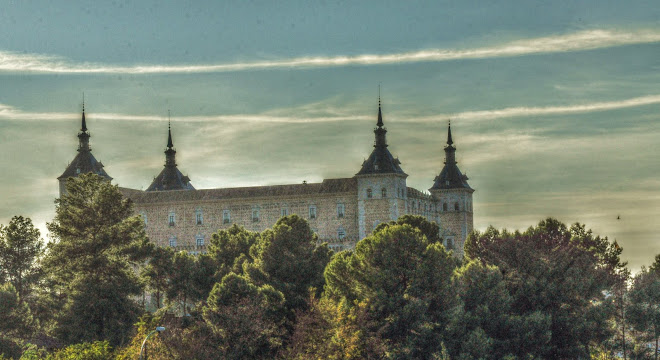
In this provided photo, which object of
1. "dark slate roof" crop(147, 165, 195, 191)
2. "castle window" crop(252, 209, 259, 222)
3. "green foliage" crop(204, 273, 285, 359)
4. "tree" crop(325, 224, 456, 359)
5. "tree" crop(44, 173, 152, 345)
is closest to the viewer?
"tree" crop(325, 224, 456, 359)

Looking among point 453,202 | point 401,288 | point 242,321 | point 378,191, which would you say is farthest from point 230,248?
point 453,202

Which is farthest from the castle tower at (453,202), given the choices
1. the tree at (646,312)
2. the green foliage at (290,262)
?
the green foliage at (290,262)

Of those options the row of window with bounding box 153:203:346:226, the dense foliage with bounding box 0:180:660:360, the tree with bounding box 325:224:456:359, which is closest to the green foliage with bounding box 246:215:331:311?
the dense foliage with bounding box 0:180:660:360

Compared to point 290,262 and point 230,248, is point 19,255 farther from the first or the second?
point 290,262

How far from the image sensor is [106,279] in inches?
2004

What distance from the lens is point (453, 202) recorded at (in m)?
97.4

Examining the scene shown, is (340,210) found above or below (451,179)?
below

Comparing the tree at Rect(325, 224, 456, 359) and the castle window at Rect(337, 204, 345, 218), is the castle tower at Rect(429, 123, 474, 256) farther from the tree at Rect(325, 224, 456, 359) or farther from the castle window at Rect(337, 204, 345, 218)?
the tree at Rect(325, 224, 456, 359)

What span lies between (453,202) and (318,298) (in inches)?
2147

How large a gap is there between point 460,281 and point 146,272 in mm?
22836

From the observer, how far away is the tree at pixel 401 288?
126 feet

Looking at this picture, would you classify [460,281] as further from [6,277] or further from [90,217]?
[6,277]

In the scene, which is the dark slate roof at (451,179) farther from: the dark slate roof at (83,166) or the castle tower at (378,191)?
the dark slate roof at (83,166)

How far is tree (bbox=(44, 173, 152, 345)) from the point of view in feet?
160
